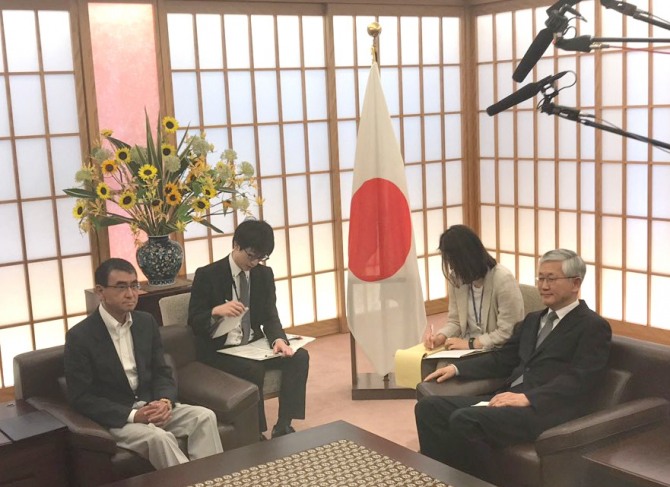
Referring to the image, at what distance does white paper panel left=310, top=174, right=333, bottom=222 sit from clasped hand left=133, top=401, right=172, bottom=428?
2682 mm

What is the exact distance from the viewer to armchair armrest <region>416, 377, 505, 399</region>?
10.7 ft

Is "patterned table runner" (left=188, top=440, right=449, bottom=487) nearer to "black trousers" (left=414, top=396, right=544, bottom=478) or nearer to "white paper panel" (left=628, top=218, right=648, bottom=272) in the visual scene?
"black trousers" (left=414, top=396, right=544, bottom=478)

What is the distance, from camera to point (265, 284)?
391 centimetres

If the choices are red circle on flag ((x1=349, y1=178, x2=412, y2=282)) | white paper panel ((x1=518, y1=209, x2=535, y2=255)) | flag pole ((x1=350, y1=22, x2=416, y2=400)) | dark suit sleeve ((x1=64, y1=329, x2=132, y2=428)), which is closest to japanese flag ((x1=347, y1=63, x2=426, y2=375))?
red circle on flag ((x1=349, y1=178, x2=412, y2=282))

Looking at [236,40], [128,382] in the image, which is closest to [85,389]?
[128,382]

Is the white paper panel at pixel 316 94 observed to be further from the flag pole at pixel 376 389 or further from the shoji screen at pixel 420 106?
the flag pole at pixel 376 389

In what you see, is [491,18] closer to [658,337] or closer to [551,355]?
[658,337]

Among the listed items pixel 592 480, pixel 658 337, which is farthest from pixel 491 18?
pixel 592 480

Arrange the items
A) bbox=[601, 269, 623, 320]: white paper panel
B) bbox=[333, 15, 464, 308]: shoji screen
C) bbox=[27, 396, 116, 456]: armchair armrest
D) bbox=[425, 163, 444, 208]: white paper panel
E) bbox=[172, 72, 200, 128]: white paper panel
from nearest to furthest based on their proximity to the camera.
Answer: bbox=[27, 396, 116, 456]: armchair armrest < bbox=[172, 72, 200, 128]: white paper panel < bbox=[601, 269, 623, 320]: white paper panel < bbox=[333, 15, 464, 308]: shoji screen < bbox=[425, 163, 444, 208]: white paper panel

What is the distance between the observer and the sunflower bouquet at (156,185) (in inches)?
167

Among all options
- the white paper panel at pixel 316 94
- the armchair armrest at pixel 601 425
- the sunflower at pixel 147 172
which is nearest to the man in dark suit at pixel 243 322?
the sunflower at pixel 147 172

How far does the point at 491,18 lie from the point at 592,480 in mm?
3981

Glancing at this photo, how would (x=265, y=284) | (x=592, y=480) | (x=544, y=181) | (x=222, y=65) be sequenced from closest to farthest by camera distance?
(x=592, y=480) → (x=265, y=284) → (x=222, y=65) → (x=544, y=181)

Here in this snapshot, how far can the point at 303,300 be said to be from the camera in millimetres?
5680
